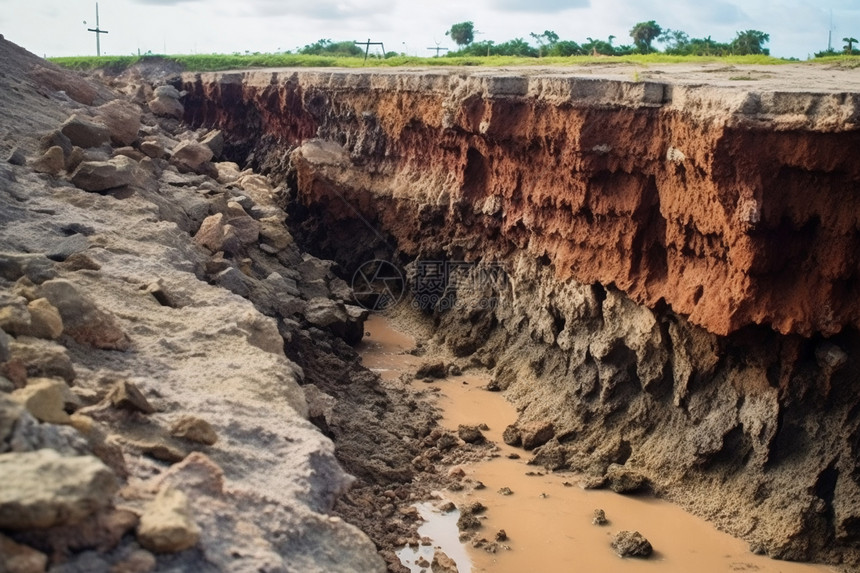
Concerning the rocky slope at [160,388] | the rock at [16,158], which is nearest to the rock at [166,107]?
the rocky slope at [160,388]

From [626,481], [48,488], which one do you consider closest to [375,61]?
[626,481]

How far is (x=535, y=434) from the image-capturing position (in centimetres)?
775

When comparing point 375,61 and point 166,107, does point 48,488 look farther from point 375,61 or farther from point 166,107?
point 375,61

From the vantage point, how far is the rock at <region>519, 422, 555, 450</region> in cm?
775

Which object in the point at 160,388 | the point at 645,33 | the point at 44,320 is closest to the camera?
the point at 44,320

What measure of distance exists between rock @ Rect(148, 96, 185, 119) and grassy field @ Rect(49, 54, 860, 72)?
389 centimetres

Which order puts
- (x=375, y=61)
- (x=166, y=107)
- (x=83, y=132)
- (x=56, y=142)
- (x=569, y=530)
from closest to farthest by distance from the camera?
1. (x=569, y=530)
2. (x=56, y=142)
3. (x=83, y=132)
4. (x=166, y=107)
5. (x=375, y=61)

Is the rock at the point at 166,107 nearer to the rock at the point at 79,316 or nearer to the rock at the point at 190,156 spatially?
the rock at the point at 190,156

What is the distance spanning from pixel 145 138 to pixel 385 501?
7.18m

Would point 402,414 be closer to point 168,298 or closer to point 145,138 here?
point 168,298

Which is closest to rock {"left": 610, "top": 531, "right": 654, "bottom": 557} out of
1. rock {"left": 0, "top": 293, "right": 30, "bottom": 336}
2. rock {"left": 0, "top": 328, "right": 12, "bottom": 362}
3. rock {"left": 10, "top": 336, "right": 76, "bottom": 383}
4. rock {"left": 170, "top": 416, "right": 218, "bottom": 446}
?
rock {"left": 170, "top": 416, "right": 218, "bottom": 446}

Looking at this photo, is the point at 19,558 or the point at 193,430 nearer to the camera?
the point at 19,558

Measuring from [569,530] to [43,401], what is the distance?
4.26 metres

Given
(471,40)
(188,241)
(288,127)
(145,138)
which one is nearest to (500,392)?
(188,241)
